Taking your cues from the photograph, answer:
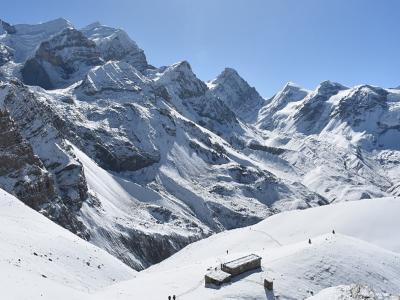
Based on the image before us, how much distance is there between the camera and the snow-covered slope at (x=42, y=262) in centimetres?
4300

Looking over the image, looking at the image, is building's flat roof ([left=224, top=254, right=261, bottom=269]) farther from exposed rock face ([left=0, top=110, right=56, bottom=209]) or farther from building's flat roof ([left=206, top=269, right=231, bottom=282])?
exposed rock face ([left=0, top=110, right=56, bottom=209])

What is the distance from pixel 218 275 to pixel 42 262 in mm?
20127

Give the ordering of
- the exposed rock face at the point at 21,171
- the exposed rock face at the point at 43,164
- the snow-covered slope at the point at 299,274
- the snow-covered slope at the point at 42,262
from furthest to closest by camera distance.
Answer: the exposed rock face at the point at 43,164, the exposed rock face at the point at 21,171, the snow-covered slope at the point at 299,274, the snow-covered slope at the point at 42,262

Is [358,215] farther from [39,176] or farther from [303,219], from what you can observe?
[39,176]

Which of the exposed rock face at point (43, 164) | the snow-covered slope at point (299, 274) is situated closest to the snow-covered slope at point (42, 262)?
the snow-covered slope at point (299, 274)

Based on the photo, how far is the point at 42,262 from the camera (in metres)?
56.2

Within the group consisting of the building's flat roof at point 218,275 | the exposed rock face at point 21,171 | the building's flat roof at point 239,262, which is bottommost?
the building's flat roof at point 218,275

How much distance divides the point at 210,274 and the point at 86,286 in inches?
642

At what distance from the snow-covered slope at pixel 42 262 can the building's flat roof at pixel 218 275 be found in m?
11.1

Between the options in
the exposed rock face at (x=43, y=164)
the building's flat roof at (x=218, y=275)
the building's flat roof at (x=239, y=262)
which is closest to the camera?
the building's flat roof at (x=218, y=275)

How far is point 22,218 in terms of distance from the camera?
250ft

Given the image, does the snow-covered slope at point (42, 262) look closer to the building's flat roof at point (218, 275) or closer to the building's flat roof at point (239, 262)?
the building's flat roof at point (218, 275)

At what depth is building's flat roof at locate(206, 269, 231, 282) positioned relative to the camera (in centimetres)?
4653

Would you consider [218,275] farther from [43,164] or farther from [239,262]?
[43,164]
